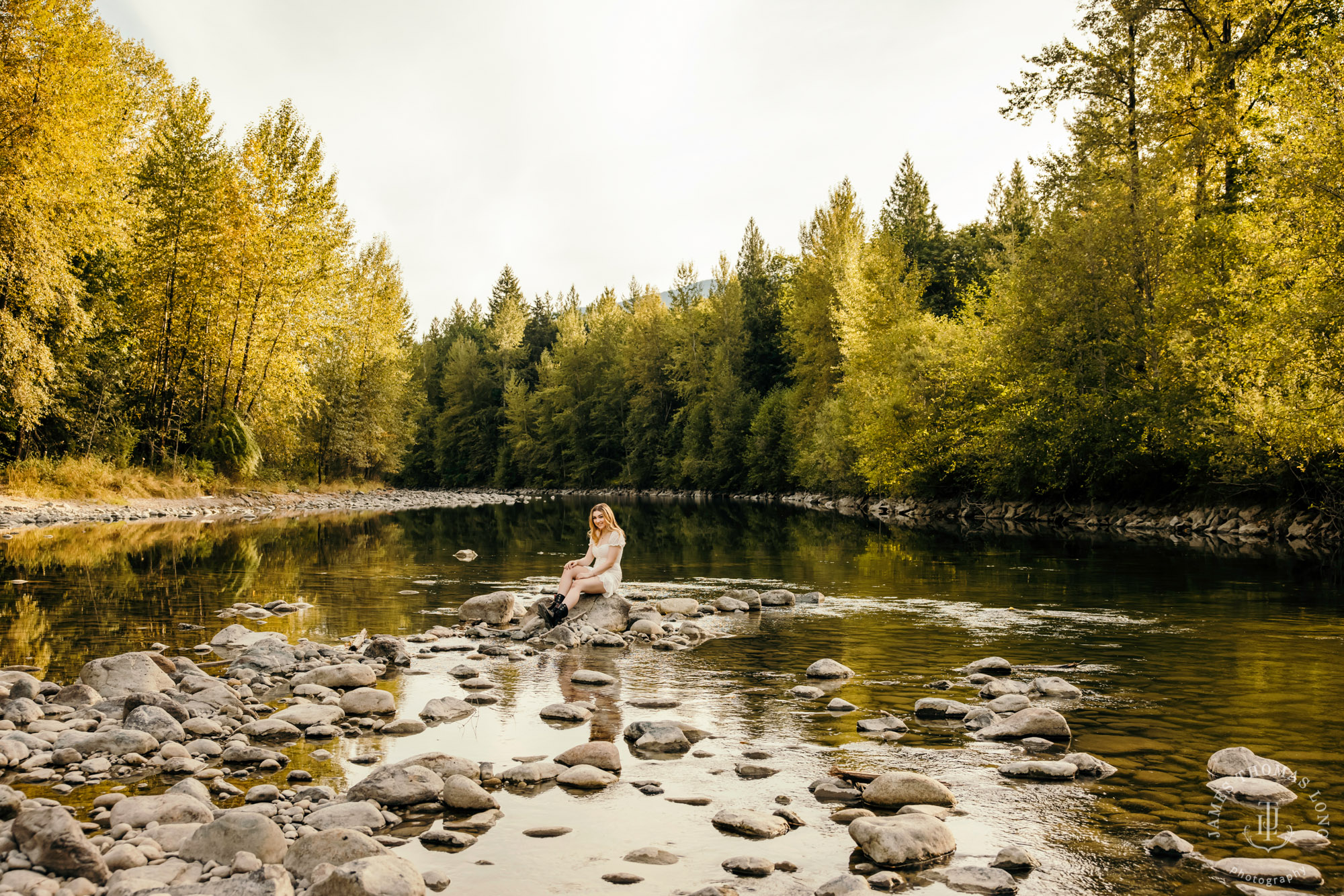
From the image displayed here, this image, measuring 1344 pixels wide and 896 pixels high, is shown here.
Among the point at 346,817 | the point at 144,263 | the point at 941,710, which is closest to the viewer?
the point at 346,817

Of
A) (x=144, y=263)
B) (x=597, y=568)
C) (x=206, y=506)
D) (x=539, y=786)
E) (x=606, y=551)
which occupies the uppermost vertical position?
(x=144, y=263)

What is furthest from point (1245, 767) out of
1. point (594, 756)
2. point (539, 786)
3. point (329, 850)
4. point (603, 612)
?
point (603, 612)

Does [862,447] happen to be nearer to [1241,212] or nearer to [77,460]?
[1241,212]

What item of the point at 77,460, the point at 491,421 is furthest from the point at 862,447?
the point at 491,421

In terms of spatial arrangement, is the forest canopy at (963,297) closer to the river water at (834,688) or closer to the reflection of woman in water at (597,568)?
the river water at (834,688)

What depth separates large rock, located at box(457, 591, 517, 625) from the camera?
13.8 m

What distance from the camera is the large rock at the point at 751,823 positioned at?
5.66 metres

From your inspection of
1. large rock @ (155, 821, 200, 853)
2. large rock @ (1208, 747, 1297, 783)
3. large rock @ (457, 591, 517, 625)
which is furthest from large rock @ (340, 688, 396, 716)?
large rock @ (1208, 747, 1297, 783)

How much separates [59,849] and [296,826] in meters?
1.25

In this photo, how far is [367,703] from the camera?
855cm

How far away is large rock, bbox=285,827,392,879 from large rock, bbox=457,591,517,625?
864 cm

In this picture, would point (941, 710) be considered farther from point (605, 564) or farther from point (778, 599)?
point (778, 599)

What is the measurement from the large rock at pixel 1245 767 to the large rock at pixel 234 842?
6.07 metres

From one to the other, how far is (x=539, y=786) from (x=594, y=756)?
0.51 metres
